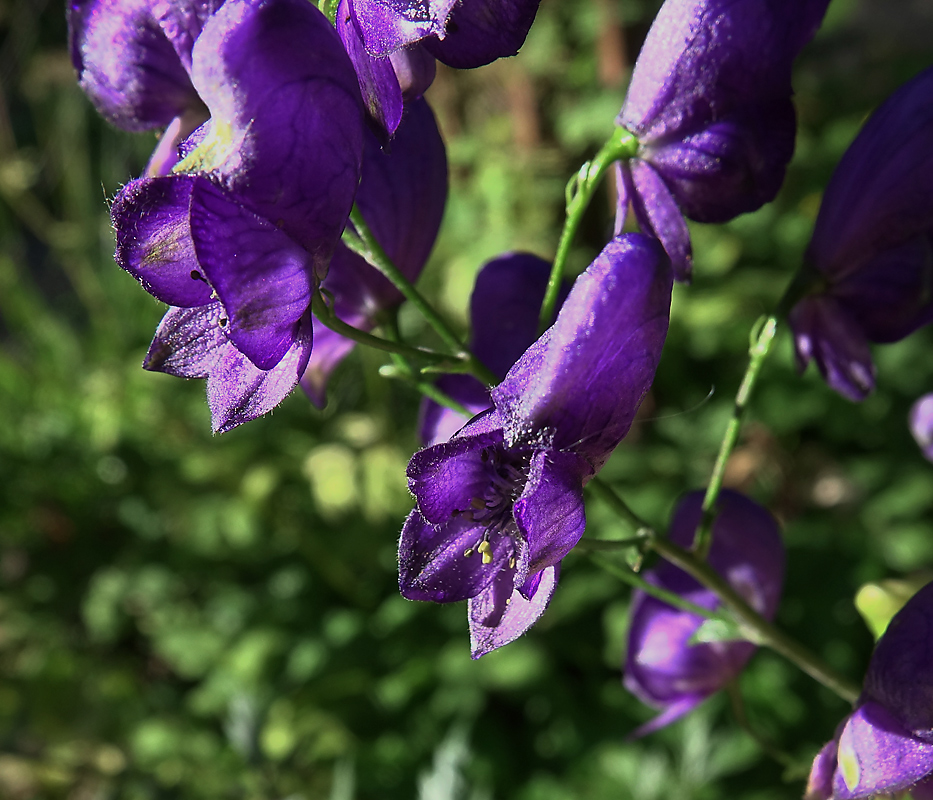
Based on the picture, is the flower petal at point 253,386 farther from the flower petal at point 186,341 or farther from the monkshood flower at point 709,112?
the monkshood flower at point 709,112

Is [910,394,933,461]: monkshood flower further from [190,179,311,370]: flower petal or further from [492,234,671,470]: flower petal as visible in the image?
[190,179,311,370]: flower petal

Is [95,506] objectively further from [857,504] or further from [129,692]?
[857,504]

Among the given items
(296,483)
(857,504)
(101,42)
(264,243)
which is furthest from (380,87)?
(857,504)

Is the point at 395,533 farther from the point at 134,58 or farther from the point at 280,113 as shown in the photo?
the point at 280,113

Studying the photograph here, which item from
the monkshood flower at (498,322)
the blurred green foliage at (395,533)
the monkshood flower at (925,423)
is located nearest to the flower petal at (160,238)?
the monkshood flower at (498,322)

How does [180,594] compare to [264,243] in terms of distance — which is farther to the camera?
[180,594]

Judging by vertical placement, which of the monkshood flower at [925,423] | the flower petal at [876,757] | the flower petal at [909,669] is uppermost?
the flower petal at [909,669]
